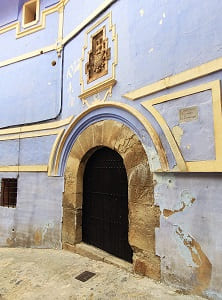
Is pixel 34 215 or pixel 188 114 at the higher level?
pixel 188 114

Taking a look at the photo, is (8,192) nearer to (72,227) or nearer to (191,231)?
(72,227)

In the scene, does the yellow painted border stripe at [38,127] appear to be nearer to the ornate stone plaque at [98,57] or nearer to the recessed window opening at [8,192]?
the ornate stone plaque at [98,57]

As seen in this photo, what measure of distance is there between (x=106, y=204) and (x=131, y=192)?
0.77 metres

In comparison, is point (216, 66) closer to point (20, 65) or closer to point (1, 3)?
point (20, 65)

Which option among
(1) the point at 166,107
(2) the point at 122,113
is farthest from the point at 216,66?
(2) the point at 122,113

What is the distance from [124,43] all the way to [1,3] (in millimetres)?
5001

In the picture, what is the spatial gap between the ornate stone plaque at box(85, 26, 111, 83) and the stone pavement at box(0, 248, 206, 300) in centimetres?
301

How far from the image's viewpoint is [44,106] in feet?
15.9

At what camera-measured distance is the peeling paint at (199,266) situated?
2.15 m

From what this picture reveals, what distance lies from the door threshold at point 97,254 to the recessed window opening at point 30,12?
17.9ft

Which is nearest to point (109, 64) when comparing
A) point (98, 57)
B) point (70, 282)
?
point (98, 57)

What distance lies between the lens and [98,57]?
3.76 metres

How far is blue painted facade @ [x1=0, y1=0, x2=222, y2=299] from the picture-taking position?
229 centimetres

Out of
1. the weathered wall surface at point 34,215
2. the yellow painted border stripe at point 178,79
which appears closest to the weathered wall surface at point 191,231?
the yellow painted border stripe at point 178,79
